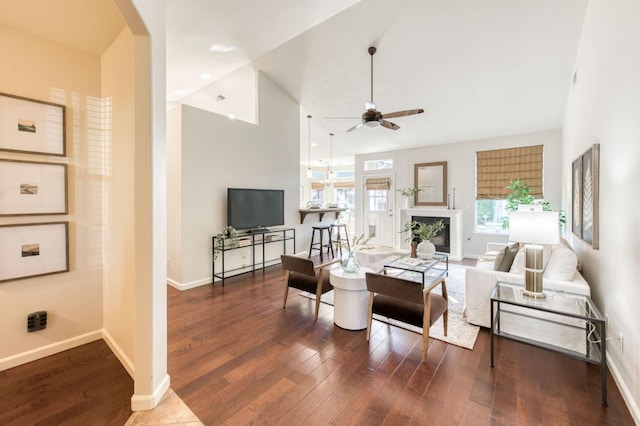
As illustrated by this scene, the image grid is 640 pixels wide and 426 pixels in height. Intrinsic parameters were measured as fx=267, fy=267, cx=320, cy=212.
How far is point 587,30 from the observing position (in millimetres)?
2994

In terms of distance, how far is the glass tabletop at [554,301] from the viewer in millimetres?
2121

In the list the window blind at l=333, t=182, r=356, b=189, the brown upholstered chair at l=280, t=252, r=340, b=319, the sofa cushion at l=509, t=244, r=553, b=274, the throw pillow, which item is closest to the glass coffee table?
the throw pillow

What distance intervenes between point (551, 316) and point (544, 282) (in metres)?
0.31

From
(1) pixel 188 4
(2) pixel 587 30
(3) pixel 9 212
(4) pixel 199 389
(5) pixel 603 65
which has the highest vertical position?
(1) pixel 188 4

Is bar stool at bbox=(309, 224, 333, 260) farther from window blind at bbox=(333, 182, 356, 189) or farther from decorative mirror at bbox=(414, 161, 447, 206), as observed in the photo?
window blind at bbox=(333, 182, 356, 189)

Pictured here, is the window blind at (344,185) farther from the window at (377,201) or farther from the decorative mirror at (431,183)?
the decorative mirror at (431,183)

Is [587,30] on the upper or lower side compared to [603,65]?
upper

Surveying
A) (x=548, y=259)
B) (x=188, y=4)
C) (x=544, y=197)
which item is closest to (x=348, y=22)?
(x=188, y=4)

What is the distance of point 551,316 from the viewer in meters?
2.40

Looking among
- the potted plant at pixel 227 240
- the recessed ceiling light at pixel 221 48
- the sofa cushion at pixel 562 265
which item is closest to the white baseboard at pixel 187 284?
the potted plant at pixel 227 240

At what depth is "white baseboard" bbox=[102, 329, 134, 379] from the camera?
214 centimetres

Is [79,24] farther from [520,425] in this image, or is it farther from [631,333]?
[631,333]

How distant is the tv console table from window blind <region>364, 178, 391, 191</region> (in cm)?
310

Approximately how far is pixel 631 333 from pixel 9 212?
458 centimetres
